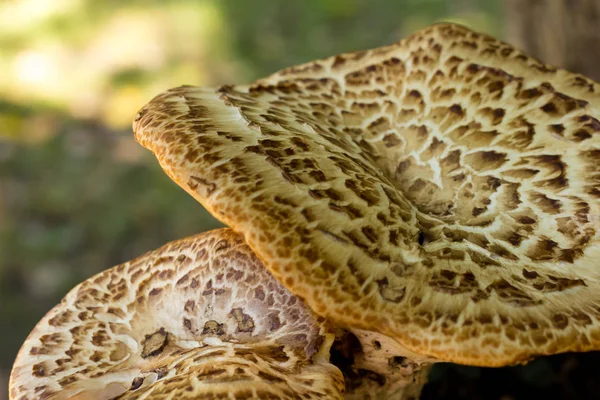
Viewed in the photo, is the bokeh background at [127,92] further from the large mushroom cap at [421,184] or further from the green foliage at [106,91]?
the large mushroom cap at [421,184]

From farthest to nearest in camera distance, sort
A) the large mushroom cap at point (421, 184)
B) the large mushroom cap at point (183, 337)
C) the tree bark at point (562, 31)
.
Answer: the tree bark at point (562, 31) → the large mushroom cap at point (183, 337) → the large mushroom cap at point (421, 184)

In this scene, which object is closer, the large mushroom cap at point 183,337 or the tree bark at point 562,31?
the large mushroom cap at point 183,337

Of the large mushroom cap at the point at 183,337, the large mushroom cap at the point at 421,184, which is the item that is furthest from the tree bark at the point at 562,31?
the large mushroom cap at the point at 183,337

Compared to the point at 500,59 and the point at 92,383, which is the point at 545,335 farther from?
the point at 92,383

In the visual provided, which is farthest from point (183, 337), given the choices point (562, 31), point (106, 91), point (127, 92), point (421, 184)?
point (106, 91)

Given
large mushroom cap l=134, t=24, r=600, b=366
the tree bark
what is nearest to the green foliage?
the tree bark

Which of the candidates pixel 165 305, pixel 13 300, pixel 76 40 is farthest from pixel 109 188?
pixel 165 305
